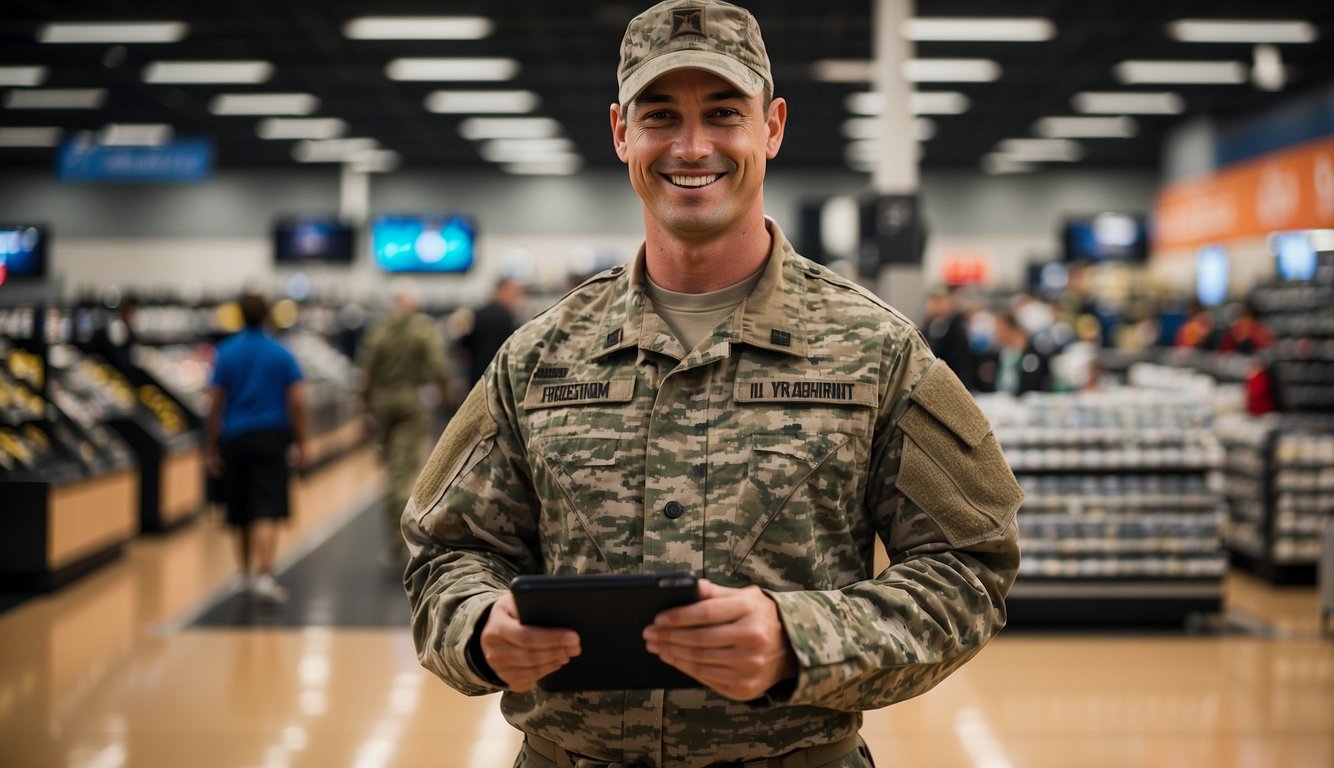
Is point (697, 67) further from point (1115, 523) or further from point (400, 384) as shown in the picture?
point (400, 384)

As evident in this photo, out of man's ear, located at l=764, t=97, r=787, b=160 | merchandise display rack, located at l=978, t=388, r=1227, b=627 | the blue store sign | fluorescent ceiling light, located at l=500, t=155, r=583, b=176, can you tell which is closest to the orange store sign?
merchandise display rack, located at l=978, t=388, r=1227, b=627

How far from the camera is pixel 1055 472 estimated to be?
6.67 m

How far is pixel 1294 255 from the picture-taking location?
12.6m

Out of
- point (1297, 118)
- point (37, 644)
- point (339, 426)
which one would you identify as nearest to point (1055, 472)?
point (37, 644)

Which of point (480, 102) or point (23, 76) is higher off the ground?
point (480, 102)

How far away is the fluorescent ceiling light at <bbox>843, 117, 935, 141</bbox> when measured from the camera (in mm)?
19047

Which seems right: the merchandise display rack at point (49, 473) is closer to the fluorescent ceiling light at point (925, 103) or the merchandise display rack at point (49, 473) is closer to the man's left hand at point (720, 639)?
the man's left hand at point (720, 639)

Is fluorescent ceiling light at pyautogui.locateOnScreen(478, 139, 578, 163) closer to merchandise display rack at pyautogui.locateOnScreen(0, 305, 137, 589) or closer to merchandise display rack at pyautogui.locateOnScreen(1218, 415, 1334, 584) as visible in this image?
merchandise display rack at pyautogui.locateOnScreen(0, 305, 137, 589)

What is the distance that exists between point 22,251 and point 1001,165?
19.1 m

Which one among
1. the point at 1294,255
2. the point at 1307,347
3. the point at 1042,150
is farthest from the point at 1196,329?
the point at 1042,150

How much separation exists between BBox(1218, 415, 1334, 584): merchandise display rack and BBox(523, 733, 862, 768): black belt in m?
6.80

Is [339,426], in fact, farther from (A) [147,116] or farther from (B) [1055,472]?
(B) [1055,472]

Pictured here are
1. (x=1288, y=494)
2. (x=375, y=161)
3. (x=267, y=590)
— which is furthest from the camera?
(x=375, y=161)

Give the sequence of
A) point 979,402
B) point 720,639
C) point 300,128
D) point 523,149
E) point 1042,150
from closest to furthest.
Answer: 1. point 720,639
2. point 979,402
3. point 300,128
4. point 523,149
5. point 1042,150
